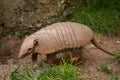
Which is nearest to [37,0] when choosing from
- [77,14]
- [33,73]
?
[77,14]

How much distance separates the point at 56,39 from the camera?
5695 mm

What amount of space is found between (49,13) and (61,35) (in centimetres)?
144

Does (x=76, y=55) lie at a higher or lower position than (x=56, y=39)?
lower

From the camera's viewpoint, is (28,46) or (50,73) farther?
(28,46)

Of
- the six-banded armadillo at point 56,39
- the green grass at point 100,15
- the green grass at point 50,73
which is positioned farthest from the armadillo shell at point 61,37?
the green grass at point 100,15

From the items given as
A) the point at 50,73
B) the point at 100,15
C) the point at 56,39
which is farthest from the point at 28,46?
the point at 100,15

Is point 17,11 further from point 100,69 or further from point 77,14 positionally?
point 100,69

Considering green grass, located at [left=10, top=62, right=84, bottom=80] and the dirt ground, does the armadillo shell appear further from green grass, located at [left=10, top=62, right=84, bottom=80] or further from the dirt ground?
the dirt ground

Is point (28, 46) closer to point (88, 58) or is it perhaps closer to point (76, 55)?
point (76, 55)

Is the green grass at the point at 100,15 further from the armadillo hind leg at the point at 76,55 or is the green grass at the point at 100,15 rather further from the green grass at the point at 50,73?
the green grass at the point at 50,73

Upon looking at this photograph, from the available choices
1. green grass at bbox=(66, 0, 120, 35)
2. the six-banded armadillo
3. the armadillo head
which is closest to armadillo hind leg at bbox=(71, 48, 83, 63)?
the six-banded armadillo

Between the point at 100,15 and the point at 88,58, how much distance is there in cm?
140

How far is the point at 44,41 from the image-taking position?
18.6 feet

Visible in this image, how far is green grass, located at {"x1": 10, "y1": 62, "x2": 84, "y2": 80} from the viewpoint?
16.4 ft
